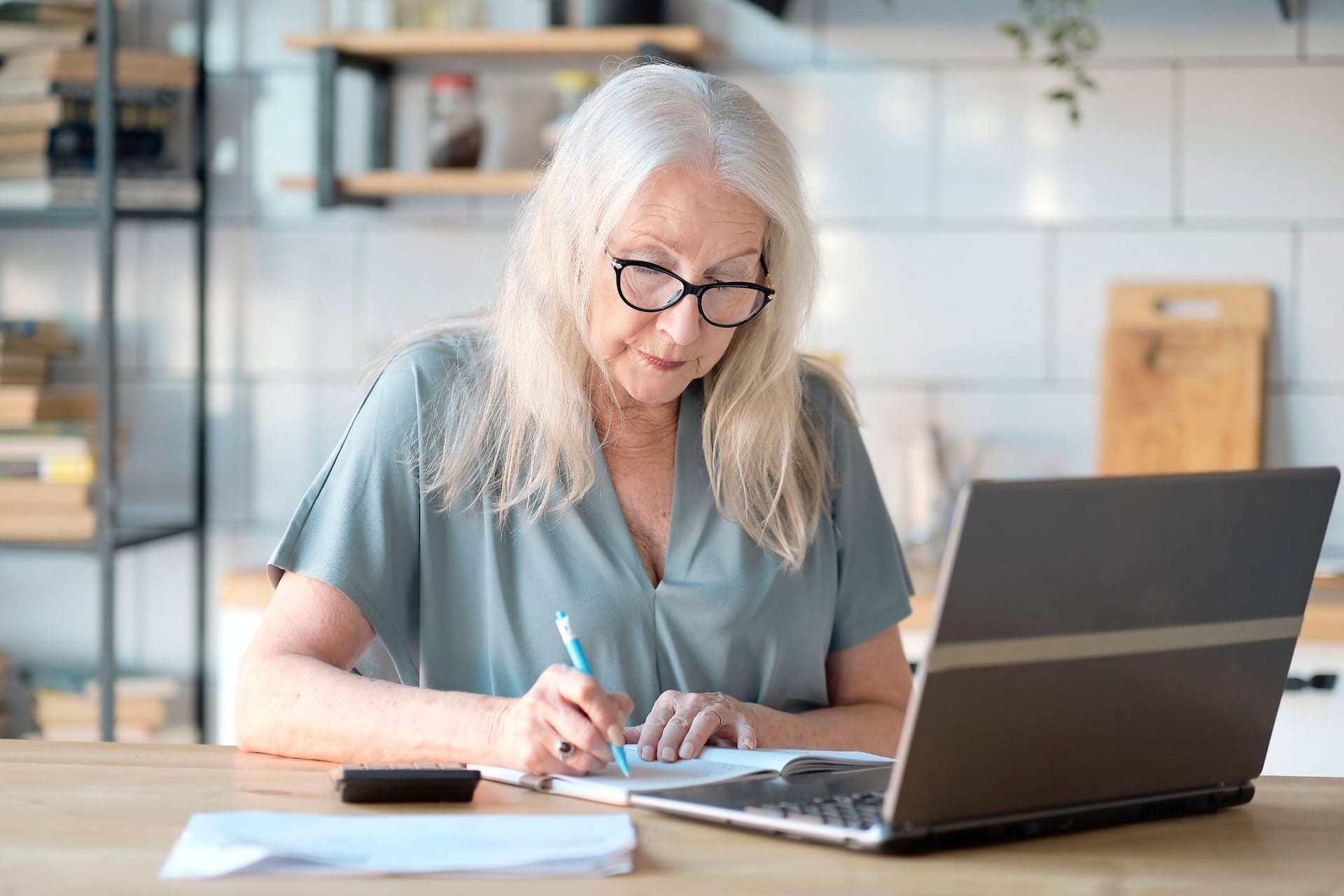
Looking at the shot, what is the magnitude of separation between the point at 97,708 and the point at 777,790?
6.68ft

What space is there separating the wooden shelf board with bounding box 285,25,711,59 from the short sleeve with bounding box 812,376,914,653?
1.19 m

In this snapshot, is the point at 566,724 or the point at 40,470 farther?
the point at 40,470

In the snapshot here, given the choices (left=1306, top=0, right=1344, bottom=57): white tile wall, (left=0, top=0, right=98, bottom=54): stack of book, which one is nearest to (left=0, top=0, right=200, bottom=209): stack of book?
(left=0, top=0, right=98, bottom=54): stack of book

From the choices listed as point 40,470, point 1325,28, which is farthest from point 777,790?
point 1325,28

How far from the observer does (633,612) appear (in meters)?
1.51

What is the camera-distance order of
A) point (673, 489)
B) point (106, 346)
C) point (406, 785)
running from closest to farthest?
point (406, 785), point (673, 489), point (106, 346)

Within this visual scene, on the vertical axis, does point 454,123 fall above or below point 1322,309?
above

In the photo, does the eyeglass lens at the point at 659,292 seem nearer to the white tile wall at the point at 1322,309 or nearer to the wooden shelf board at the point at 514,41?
the wooden shelf board at the point at 514,41

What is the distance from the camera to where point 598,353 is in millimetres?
1520

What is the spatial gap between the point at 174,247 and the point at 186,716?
0.91 m

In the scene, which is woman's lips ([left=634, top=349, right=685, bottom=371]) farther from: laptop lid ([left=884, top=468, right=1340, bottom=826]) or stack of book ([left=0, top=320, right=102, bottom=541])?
stack of book ([left=0, top=320, right=102, bottom=541])

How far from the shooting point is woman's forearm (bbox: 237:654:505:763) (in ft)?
4.01

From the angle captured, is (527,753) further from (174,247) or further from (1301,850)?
(174,247)

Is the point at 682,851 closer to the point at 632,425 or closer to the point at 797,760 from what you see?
the point at 797,760
